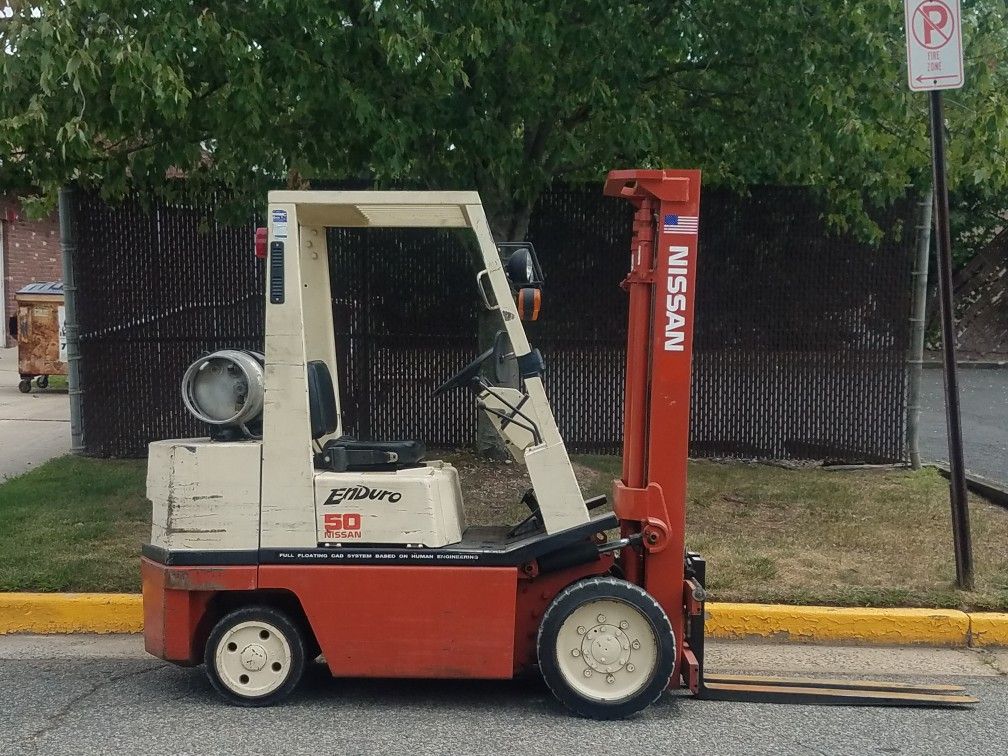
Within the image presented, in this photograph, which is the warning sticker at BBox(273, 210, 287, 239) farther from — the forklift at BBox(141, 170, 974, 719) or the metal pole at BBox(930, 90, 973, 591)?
the metal pole at BBox(930, 90, 973, 591)

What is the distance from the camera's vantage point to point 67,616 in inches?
217

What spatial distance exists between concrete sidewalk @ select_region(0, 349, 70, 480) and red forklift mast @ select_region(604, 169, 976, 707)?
653cm

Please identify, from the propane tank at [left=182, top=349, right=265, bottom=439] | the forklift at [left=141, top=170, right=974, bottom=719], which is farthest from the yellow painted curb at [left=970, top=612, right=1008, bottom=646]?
the propane tank at [left=182, top=349, right=265, bottom=439]

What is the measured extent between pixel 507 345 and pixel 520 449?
1.64ft

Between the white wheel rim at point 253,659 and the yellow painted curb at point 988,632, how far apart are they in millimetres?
3745

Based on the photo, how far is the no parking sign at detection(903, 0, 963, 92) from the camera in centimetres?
572

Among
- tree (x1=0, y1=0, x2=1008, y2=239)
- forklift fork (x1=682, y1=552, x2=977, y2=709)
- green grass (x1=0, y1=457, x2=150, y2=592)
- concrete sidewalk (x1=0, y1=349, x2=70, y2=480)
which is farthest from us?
concrete sidewalk (x1=0, y1=349, x2=70, y2=480)

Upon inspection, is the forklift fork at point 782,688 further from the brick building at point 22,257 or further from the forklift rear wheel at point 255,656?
the brick building at point 22,257

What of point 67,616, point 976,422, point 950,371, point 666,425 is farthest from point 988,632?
point 976,422

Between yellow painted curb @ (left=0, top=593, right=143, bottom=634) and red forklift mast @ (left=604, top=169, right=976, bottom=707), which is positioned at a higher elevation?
red forklift mast @ (left=604, top=169, right=976, bottom=707)

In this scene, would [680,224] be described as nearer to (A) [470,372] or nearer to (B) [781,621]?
(A) [470,372]

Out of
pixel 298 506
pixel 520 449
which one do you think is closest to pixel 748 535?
pixel 520 449

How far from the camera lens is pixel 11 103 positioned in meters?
6.01

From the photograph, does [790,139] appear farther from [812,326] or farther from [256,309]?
[256,309]
